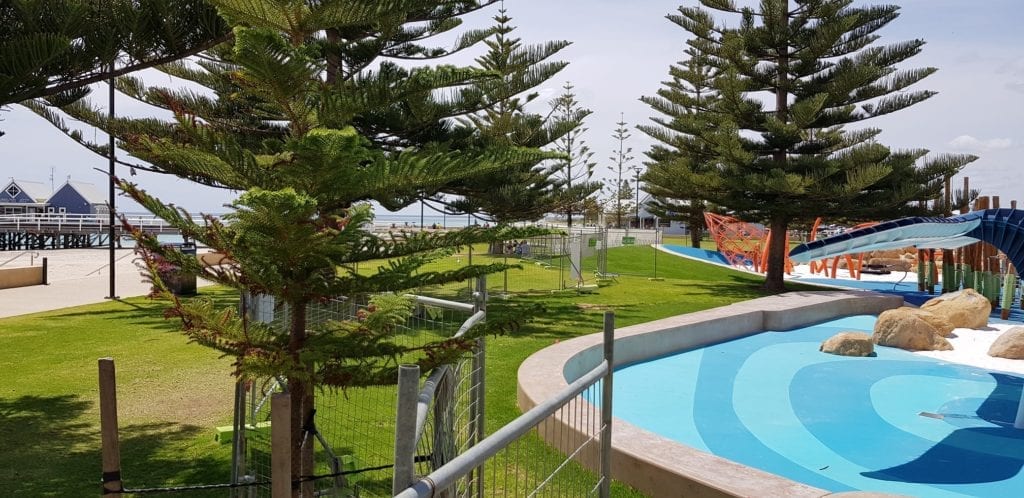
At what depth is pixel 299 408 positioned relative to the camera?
116 inches

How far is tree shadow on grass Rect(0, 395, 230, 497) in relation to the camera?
4312 mm

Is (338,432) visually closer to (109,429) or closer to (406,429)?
(109,429)

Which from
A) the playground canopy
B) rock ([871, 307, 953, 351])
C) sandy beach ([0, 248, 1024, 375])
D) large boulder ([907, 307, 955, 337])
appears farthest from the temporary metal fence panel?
large boulder ([907, 307, 955, 337])

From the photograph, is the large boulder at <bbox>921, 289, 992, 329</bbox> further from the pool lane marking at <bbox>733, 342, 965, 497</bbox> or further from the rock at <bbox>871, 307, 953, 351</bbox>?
the pool lane marking at <bbox>733, 342, 965, 497</bbox>

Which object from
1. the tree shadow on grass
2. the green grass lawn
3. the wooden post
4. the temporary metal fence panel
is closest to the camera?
the temporary metal fence panel

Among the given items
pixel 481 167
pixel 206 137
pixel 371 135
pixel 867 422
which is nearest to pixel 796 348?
pixel 867 422

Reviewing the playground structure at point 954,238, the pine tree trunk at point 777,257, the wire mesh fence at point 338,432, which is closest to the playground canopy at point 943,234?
the playground structure at point 954,238

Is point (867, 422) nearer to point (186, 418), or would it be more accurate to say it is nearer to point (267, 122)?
point (186, 418)

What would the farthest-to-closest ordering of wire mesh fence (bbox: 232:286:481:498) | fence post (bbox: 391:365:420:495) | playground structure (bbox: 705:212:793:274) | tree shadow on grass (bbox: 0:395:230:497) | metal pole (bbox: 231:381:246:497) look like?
playground structure (bbox: 705:212:793:274) < tree shadow on grass (bbox: 0:395:230:497) < wire mesh fence (bbox: 232:286:481:498) < metal pole (bbox: 231:381:246:497) < fence post (bbox: 391:365:420:495)

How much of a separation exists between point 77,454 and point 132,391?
181cm

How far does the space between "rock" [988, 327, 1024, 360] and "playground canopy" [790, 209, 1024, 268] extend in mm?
1401

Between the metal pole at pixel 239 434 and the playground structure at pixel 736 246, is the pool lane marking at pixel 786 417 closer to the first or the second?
the metal pole at pixel 239 434

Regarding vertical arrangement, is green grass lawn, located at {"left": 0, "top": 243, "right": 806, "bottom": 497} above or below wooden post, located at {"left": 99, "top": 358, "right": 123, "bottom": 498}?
below

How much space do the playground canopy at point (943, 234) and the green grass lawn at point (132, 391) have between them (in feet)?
8.77
